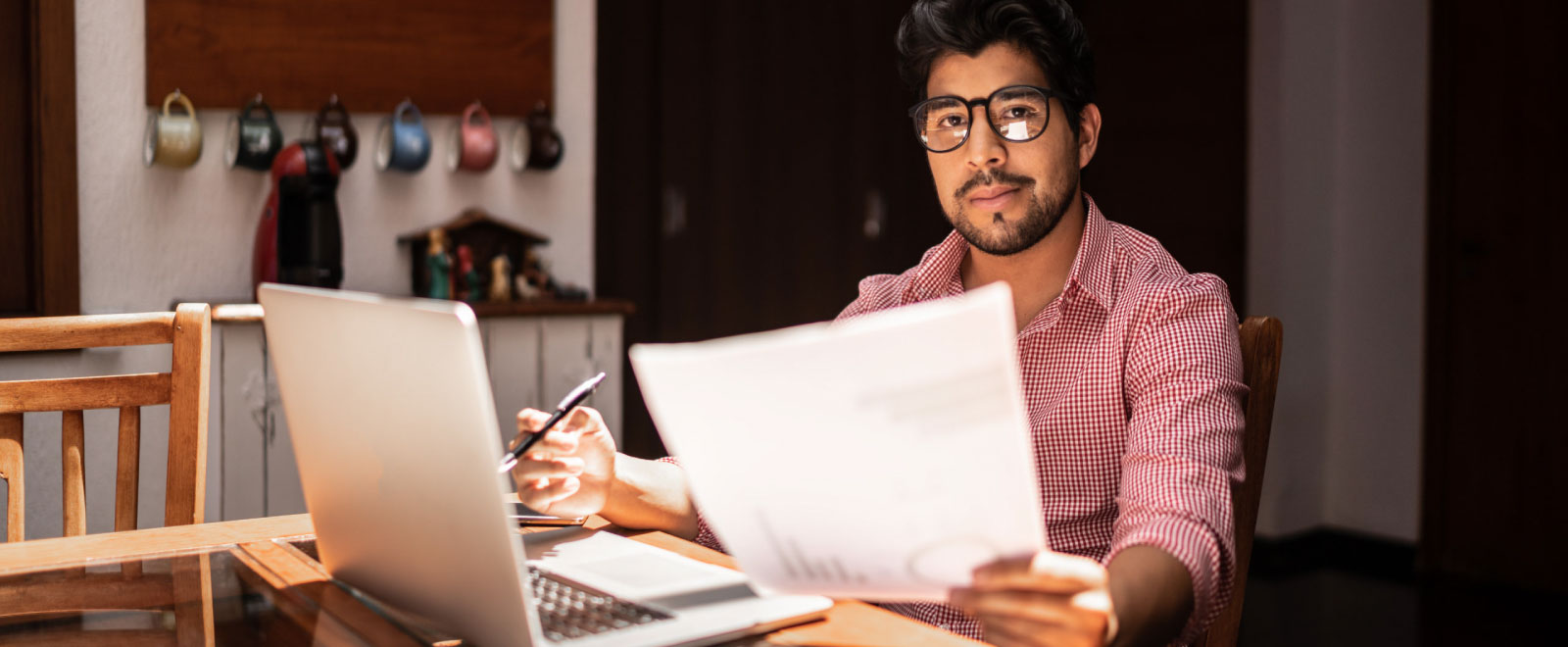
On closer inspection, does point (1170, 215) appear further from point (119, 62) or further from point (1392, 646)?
point (119, 62)

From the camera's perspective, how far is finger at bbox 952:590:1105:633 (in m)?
0.68

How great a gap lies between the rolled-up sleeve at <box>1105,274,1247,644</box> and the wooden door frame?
80.5 inches

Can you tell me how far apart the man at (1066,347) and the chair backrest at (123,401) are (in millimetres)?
488

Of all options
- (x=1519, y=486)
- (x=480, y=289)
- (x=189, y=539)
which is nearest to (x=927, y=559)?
(x=189, y=539)

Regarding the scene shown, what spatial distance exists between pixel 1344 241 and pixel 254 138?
3.07m

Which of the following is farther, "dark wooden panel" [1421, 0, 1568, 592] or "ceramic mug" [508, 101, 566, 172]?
"dark wooden panel" [1421, 0, 1568, 592]

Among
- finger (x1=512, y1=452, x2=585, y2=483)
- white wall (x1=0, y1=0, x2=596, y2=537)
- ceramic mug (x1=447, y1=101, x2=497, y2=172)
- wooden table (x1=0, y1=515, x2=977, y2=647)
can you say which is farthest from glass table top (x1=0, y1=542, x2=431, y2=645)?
ceramic mug (x1=447, y1=101, x2=497, y2=172)

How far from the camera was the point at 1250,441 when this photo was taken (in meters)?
1.11

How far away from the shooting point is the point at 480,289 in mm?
2754

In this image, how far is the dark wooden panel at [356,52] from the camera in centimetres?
248

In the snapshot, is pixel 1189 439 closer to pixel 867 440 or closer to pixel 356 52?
pixel 867 440

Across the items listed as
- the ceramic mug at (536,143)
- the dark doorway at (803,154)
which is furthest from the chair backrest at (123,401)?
the dark doorway at (803,154)

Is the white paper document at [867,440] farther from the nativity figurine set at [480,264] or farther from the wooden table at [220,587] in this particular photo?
the nativity figurine set at [480,264]

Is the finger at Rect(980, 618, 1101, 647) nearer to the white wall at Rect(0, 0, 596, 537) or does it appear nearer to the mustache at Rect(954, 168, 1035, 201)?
the mustache at Rect(954, 168, 1035, 201)
